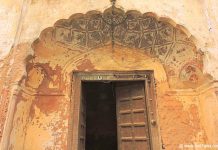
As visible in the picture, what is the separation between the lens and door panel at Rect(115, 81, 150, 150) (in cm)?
407

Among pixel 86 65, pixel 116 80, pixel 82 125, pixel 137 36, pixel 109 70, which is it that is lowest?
pixel 82 125

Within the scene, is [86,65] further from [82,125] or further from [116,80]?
[82,125]

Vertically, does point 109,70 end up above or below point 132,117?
above

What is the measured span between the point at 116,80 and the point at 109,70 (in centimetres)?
25

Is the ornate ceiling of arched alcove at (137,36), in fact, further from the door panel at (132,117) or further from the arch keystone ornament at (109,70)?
the door panel at (132,117)

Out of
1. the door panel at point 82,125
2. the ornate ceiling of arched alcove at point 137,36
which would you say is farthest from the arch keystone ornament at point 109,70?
the door panel at point 82,125

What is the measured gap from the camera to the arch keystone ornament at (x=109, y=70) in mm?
3922

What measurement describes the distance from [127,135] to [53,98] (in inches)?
60.4

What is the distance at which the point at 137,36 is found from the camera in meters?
4.56

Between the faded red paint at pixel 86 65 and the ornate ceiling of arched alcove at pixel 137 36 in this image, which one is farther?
the faded red paint at pixel 86 65

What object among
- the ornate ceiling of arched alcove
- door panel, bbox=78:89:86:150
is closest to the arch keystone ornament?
the ornate ceiling of arched alcove

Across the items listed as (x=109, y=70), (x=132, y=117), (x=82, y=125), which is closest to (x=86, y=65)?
(x=109, y=70)

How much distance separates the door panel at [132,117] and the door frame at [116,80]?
11 centimetres

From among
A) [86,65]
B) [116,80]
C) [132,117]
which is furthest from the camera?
[86,65]
